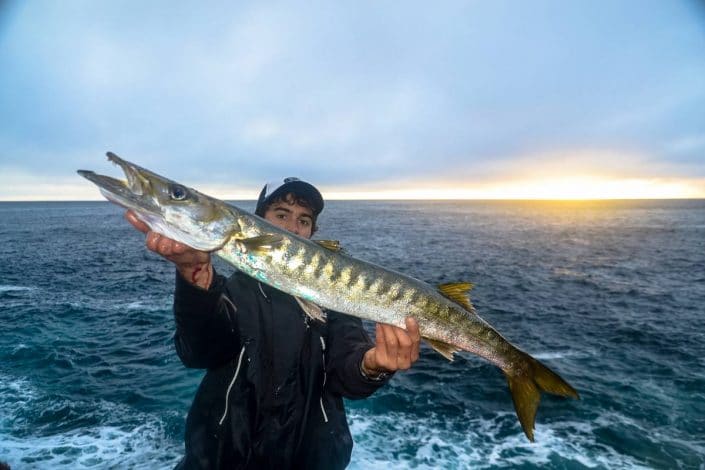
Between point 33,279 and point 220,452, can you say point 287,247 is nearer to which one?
point 220,452

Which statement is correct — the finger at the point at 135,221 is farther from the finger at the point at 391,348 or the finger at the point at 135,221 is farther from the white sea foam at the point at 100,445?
the white sea foam at the point at 100,445

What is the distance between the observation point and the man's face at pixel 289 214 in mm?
6117

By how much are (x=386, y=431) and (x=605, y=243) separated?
2347 inches

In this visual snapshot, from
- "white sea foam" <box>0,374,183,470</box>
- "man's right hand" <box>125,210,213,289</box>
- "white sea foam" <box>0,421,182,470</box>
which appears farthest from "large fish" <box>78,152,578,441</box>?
"white sea foam" <box>0,374,183,470</box>

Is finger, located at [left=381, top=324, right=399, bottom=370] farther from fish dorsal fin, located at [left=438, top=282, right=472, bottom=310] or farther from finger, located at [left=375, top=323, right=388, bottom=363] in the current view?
fish dorsal fin, located at [left=438, top=282, right=472, bottom=310]

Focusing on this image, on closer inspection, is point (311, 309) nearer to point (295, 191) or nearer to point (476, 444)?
point (295, 191)

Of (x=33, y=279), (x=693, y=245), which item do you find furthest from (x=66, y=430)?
(x=693, y=245)

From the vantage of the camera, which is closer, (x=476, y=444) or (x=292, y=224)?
(x=292, y=224)

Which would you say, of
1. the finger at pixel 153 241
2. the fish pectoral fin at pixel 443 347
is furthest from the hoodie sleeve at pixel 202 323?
the fish pectoral fin at pixel 443 347

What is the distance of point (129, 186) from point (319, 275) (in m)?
2.37

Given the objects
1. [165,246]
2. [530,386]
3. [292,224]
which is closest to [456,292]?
[530,386]

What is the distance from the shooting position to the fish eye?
178 inches

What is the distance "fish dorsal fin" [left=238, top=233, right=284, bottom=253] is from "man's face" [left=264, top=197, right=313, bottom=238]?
133 centimetres

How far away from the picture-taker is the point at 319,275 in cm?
486
